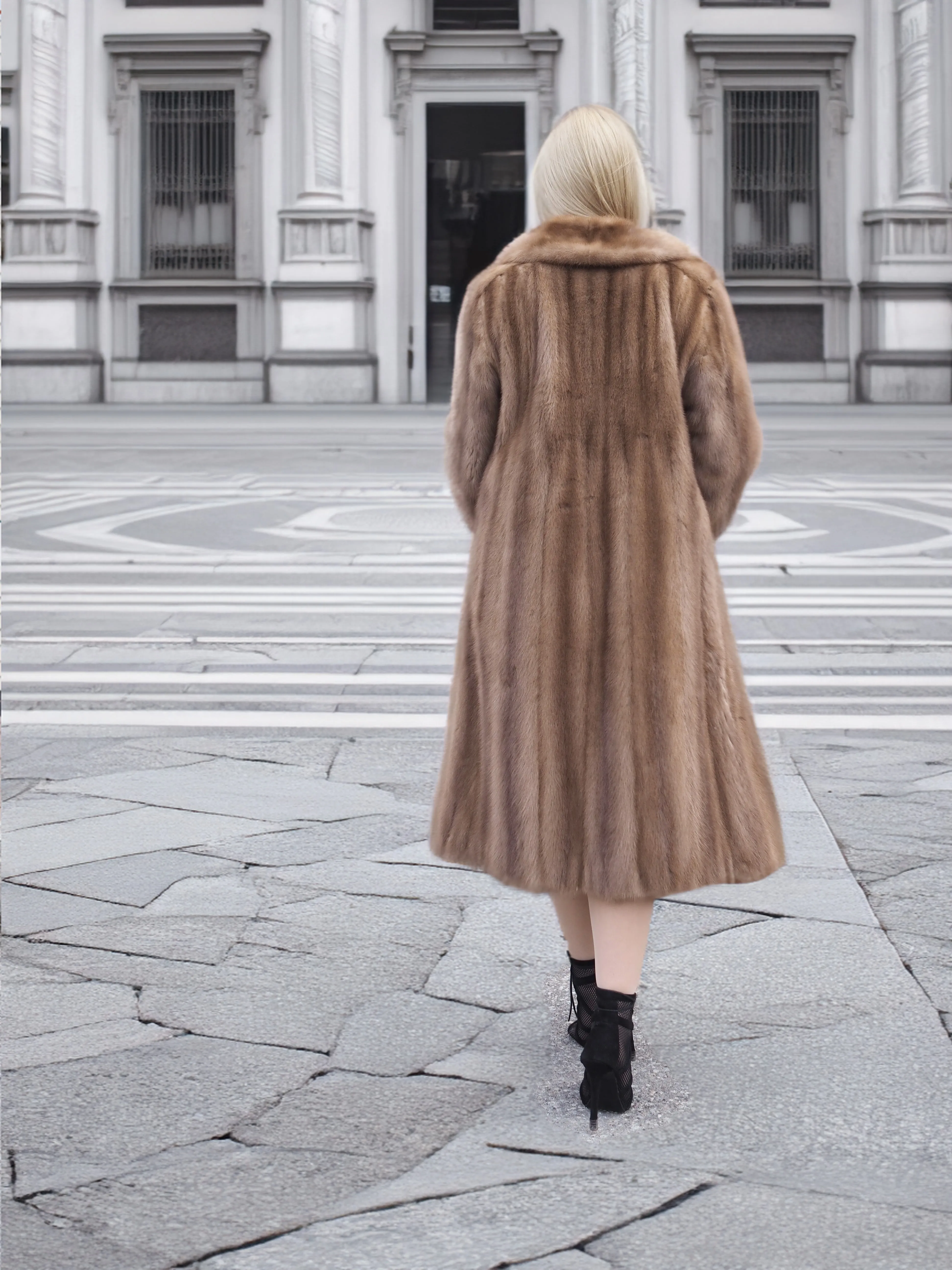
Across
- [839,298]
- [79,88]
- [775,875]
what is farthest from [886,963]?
[79,88]

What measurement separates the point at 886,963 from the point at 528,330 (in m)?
1.50

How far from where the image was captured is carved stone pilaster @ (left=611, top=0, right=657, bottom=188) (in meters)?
22.7

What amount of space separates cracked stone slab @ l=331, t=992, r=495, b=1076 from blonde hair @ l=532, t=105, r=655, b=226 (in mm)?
1438

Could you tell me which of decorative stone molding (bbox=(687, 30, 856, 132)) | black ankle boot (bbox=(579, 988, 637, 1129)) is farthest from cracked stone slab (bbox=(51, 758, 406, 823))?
decorative stone molding (bbox=(687, 30, 856, 132))

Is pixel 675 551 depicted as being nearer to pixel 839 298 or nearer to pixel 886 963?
pixel 886 963

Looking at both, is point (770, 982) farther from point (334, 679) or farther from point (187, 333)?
point (187, 333)

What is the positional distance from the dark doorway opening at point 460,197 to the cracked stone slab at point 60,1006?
2109 centimetres

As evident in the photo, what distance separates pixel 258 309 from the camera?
23672mm

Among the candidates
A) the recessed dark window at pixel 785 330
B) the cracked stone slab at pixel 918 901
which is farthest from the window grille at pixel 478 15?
the cracked stone slab at pixel 918 901

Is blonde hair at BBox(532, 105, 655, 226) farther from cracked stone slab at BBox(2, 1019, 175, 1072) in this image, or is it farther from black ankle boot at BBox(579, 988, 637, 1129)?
cracked stone slab at BBox(2, 1019, 175, 1072)

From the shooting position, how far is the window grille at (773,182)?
2383 centimetres

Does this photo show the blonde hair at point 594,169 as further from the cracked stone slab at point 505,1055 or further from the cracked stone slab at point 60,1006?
→ the cracked stone slab at point 60,1006

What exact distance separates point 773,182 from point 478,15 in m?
4.44

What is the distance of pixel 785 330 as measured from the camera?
23766 mm
